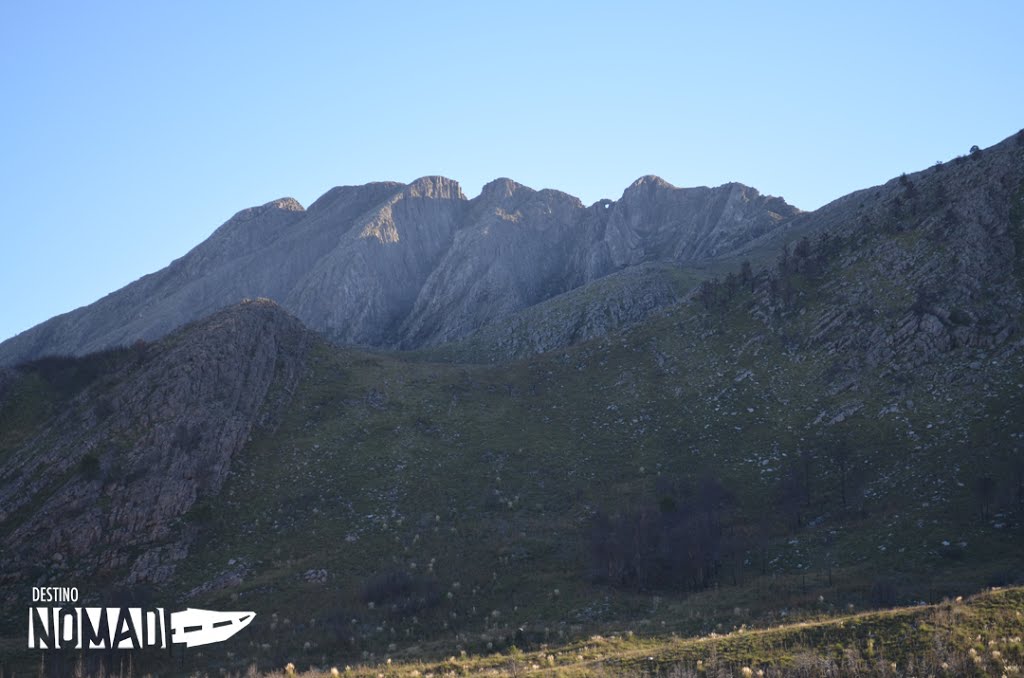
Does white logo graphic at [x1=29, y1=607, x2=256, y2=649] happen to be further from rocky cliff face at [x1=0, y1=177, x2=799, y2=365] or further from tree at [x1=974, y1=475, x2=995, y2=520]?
rocky cliff face at [x1=0, y1=177, x2=799, y2=365]

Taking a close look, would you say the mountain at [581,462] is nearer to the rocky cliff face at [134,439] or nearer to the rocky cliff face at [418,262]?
the rocky cliff face at [134,439]

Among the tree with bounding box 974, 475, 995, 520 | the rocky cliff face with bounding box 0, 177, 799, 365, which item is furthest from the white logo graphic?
the rocky cliff face with bounding box 0, 177, 799, 365

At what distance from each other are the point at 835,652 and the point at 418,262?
161 metres

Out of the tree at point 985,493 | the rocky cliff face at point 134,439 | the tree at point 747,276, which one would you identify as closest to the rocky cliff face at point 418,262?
the tree at point 747,276

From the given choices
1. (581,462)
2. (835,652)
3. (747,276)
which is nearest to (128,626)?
(835,652)

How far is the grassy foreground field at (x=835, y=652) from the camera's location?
95.1 ft

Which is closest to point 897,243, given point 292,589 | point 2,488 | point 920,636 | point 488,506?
point 488,506

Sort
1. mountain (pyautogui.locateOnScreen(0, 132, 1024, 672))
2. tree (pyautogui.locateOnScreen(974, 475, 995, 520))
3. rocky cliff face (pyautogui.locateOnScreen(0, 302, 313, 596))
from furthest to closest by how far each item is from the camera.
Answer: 1. rocky cliff face (pyautogui.locateOnScreen(0, 302, 313, 596))
2. tree (pyautogui.locateOnScreen(974, 475, 995, 520))
3. mountain (pyautogui.locateOnScreen(0, 132, 1024, 672))

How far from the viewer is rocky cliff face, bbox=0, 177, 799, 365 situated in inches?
6324

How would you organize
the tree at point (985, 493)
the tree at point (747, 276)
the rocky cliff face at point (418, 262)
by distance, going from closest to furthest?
the tree at point (985, 493)
the tree at point (747, 276)
the rocky cliff face at point (418, 262)

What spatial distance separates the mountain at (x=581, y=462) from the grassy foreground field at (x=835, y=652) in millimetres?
1475

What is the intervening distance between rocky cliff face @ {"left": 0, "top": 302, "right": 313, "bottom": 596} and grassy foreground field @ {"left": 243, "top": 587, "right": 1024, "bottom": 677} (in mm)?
27189

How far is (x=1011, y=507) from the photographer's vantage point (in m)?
47.1

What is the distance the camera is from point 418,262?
7264 inches
